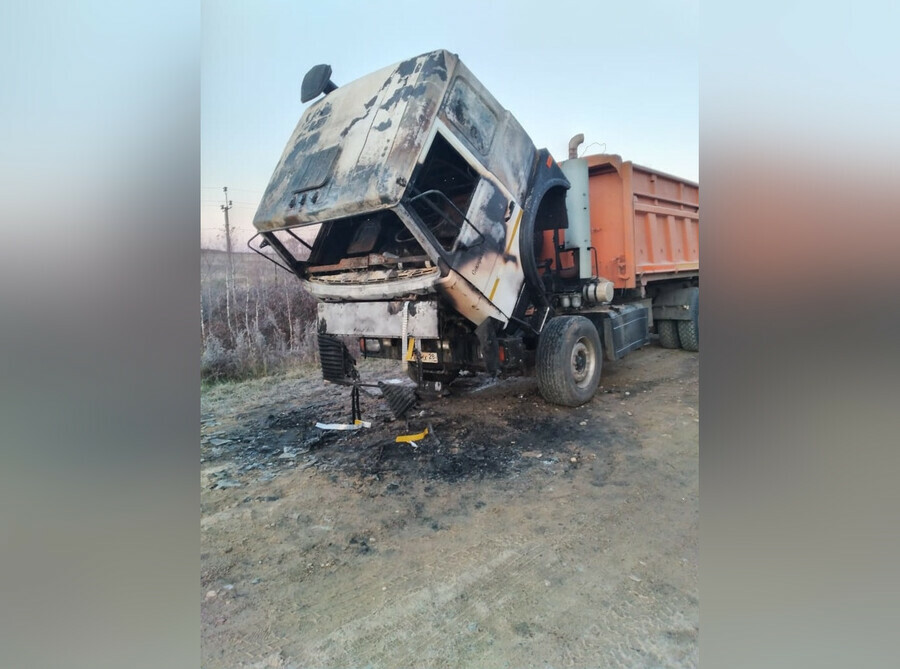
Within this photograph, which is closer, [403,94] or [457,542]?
[457,542]

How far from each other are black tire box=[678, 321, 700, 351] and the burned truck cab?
3.88 m

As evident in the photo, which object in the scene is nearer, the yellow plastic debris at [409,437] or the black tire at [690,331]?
the yellow plastic debris at [409,437]

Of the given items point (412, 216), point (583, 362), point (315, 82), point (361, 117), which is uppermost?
point (315, 82)

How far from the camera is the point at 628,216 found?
5.32m

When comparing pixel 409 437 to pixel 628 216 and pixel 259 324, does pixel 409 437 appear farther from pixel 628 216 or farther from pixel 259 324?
pixel 259 324

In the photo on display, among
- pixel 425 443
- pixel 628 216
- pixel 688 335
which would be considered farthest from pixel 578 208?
pixel 688 335

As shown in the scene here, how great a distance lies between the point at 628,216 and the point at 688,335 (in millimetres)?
3064

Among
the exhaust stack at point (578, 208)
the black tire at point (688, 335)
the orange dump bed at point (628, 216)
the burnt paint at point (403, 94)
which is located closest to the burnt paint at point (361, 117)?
the burnt paint at point (403, 94)

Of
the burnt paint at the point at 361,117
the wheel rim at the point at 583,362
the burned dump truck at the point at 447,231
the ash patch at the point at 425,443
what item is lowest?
the ash patch at the point at 425,443

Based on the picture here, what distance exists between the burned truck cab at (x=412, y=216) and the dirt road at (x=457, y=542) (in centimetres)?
84

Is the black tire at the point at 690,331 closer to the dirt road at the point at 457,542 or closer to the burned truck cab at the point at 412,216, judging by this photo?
the dirt road at the point at 457,542

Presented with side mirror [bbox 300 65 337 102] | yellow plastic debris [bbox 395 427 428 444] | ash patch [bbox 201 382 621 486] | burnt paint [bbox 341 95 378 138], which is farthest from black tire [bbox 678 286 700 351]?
side mirror [bbox 300 65 337 102]

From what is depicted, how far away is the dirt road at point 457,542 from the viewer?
1741 millimetres
